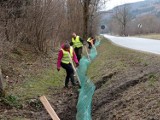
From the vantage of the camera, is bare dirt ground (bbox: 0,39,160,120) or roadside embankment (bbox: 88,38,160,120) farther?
bare dirt ground (bbox: 0,39,160,120)

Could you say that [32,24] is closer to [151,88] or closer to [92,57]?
[92,57]

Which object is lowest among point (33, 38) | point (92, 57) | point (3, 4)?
point (92, 57)

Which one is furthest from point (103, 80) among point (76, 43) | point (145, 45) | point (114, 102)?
point (145, 45)

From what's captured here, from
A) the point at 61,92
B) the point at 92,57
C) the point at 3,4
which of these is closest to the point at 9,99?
the point at 61,92

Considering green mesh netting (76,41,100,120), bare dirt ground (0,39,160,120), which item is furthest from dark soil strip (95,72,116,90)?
green mesh netting (76,41,100,120)

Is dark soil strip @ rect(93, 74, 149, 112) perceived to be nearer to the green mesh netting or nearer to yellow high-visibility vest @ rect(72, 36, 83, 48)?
the green mesh netting

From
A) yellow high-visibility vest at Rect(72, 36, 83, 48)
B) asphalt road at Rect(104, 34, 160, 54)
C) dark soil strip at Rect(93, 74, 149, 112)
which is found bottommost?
asphalt road at Rect(104, 34, 160, 54)

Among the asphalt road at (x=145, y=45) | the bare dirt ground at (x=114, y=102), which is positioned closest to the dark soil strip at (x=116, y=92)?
the bare dirt ground at (x=114, y=102)

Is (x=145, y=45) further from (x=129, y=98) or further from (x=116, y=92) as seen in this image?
(x=129, y=98)

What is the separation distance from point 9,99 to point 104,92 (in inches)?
112

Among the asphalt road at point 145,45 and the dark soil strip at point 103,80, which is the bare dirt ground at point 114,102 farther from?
the asphalt road at point 145,45

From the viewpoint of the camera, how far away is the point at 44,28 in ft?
72.9

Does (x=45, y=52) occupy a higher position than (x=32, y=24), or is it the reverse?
(x=32, y=24)

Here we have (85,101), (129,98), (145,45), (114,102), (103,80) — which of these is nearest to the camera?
(129,98)
